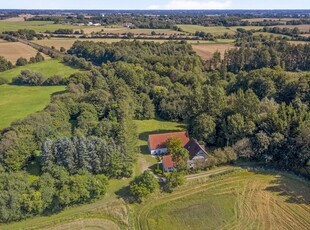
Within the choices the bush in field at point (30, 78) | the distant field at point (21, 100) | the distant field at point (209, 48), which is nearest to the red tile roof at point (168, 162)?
Answer: the distant field at point (21, 100)

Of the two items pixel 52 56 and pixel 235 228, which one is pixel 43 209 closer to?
pixel 235 228

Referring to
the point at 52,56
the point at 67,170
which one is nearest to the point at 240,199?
the point at 67,170

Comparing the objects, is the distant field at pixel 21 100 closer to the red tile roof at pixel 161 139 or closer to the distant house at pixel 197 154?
the red tile roof at pixel 161 139

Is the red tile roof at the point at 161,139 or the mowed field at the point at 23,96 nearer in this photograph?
the red tile roof at the point at 161,139

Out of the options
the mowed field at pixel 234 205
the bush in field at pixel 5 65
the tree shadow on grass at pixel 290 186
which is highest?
the bush in field at pixel 5 65

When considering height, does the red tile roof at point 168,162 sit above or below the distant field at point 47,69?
below

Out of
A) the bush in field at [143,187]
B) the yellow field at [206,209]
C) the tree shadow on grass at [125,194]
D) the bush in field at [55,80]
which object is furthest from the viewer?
the bush in field at [55,80]
